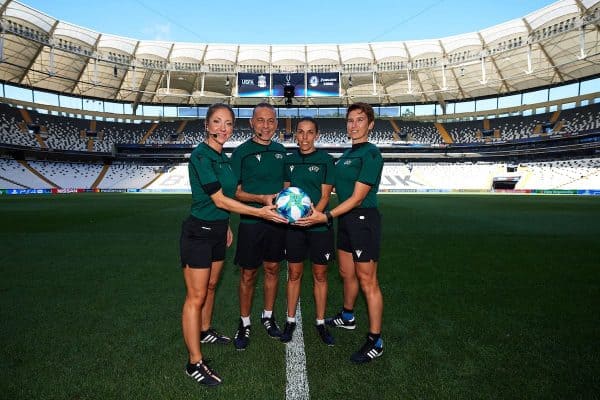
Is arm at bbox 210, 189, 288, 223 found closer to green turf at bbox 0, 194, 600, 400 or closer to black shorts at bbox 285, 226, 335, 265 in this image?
black shorts at bbox 285, 226, 335, 265

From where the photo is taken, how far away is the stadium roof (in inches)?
1258

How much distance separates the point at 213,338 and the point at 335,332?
4.31 ft

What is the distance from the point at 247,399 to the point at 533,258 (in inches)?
267

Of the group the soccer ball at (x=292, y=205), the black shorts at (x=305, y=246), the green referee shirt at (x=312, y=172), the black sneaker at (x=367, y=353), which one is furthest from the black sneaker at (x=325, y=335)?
the soccer ball at (x=292, y=205)

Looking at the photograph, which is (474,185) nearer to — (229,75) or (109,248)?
(229,75)

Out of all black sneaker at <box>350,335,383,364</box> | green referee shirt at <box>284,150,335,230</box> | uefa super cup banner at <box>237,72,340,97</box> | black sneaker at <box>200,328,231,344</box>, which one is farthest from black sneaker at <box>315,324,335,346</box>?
uefa super cup banner at <box>237,72,340,97</box>

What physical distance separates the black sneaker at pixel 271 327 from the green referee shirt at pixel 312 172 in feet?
3.82

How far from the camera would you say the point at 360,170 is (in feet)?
10.9

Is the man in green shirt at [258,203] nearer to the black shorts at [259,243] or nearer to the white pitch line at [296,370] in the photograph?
the black shorts at [259,243]

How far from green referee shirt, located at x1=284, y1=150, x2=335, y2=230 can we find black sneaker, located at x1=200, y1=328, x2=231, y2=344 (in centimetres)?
146

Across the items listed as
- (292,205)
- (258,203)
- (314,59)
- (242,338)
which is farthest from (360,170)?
(314,59)

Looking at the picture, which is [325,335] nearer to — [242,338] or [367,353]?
[367,353]

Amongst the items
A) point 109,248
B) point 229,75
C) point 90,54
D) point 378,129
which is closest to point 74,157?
point 90,54

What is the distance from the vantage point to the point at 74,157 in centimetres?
5078
